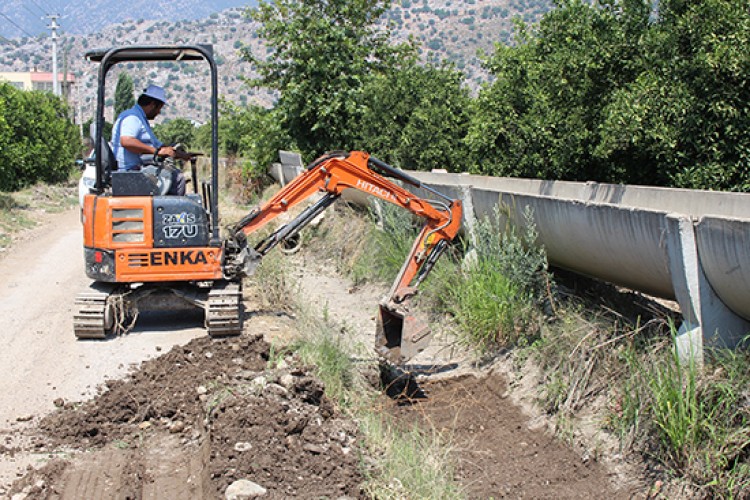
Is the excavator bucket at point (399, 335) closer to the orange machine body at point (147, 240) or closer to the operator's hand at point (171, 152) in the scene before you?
the orange machine body at point (147, 240)

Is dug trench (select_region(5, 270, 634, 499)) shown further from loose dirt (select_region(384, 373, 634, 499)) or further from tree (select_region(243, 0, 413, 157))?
tree (select_region(243, 0, 413, 157))

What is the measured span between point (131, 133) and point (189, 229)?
1240 mm

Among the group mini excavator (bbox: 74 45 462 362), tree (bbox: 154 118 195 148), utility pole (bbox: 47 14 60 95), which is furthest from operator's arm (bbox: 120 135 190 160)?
utility pole (bbox: 47 14 60 95)

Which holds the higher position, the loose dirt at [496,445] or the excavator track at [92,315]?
the excavator track at [92,315]

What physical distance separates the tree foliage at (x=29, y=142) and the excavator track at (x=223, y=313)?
16.1 metres

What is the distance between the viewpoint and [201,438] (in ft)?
21.8

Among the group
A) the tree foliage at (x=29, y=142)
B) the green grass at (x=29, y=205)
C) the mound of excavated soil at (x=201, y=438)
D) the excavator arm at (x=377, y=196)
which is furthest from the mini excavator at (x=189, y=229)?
the tree foliage at (x=29, y=142)

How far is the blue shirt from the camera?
9648 mm

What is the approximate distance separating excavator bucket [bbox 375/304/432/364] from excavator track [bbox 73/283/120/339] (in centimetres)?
303

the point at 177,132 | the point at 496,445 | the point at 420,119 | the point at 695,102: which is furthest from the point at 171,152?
the point at 177,132

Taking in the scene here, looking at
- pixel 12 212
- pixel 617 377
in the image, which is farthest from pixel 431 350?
pixel 12 212

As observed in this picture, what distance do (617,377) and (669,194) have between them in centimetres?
277

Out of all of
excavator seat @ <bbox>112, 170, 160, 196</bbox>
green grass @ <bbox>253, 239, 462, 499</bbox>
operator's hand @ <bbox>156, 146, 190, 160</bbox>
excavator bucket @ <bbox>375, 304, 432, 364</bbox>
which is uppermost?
operator's hand @ <bbox>156, 146, 190, 160</bbox>

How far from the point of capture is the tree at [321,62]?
69.5 ft
